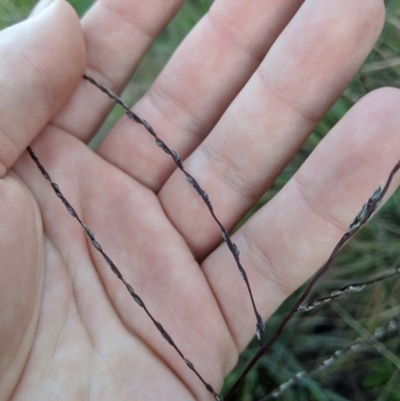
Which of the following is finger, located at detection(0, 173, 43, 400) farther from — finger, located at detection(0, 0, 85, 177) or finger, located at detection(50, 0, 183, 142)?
finger, located at detection(50, 0, 183, 142)

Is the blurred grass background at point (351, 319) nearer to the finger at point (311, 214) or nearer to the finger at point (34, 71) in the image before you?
the finger at point (311, 214)

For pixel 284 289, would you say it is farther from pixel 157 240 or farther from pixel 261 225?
pixel 157 240

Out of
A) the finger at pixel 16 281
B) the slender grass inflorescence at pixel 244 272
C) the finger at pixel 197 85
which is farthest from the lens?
the finger at pixel 197 85

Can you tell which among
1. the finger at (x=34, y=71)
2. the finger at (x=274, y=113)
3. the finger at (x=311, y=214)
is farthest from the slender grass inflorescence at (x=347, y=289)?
the finger at (x=34, y=71)

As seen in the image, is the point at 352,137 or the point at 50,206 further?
the point at 50,206

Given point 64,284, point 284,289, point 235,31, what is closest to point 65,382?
point 64,284

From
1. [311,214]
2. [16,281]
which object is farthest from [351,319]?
[16,281]
